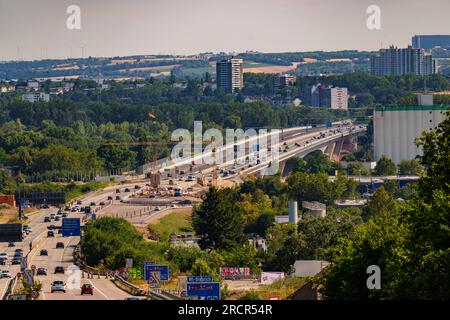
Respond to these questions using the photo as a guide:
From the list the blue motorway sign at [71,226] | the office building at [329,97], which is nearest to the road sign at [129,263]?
the blue motorway sign at [71,226]

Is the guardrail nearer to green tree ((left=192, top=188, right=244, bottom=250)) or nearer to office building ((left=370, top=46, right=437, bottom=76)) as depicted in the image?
green tree ((left=192, top=188, right=244, bottom=250))

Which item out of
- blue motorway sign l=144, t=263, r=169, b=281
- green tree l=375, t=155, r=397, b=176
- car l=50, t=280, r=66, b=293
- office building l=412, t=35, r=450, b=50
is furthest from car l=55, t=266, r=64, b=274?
office building l=412, t=35, r=450, b=50

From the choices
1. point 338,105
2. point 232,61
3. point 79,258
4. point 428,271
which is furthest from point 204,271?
point 232,61

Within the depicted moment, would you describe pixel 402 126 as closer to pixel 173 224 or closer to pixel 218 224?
pixel 173 224

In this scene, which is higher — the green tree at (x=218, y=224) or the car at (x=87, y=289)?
the car at (x=87, y=289)

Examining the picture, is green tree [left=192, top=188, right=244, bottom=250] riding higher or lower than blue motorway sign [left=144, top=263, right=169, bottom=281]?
lower

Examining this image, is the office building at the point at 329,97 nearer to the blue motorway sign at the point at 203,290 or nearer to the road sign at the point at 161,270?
the road sign at the point at 161,270

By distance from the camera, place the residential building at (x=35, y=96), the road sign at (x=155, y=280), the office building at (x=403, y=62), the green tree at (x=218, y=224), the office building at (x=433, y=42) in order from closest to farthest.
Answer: the road sign at (x=155, y=280), the green tree at (x=218, y=224), the residential building at (x=35, y=96), the office building at (x=403, y=62), the office building at (x=433, y=42)
